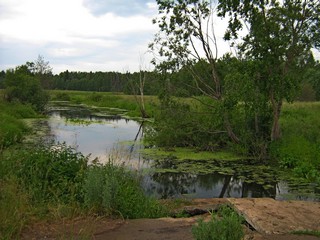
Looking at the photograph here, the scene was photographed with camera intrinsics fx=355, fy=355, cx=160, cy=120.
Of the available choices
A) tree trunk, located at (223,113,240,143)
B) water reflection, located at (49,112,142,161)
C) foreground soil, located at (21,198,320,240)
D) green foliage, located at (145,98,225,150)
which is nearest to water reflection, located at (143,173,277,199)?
water reflection, located at (49,112,142,161)

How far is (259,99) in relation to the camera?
1455cm

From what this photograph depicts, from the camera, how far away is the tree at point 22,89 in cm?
3234

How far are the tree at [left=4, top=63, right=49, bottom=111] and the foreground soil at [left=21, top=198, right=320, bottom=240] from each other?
28965 millimetres

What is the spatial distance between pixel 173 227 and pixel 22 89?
30.7 meters

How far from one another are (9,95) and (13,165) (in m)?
27.5

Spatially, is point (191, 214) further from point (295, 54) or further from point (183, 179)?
point (295, 54)

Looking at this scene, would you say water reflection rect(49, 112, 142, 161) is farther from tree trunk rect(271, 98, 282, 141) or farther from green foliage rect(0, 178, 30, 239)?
green foliage rect(0, 178, 30, 239)

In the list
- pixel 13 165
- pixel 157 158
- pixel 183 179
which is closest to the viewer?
pixel 13 165

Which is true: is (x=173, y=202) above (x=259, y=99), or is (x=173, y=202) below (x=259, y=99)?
below

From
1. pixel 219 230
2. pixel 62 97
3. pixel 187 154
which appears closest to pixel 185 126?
pixel 187 154

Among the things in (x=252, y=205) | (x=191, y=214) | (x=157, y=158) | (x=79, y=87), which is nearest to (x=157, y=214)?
(x=191, y=214)

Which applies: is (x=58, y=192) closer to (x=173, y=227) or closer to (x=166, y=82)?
(x=173, y=227)

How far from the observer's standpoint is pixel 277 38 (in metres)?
13.7

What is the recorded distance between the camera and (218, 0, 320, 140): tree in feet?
45.6
